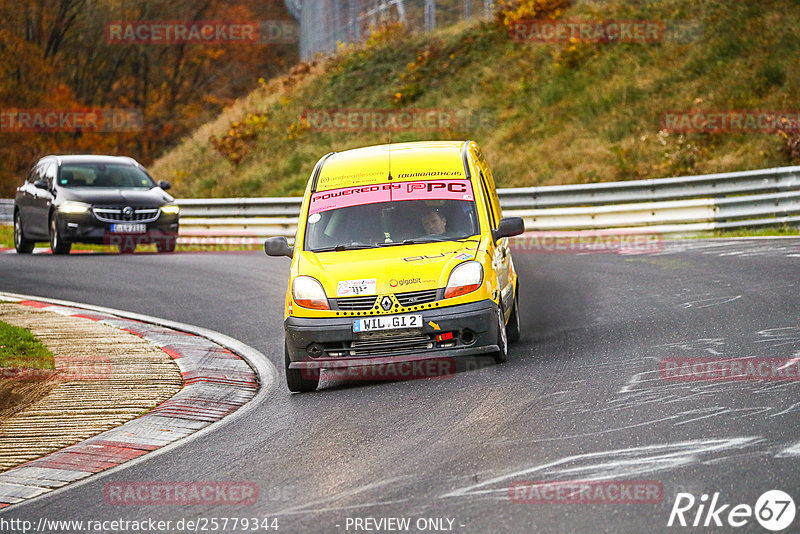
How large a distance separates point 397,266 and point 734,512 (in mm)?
4439

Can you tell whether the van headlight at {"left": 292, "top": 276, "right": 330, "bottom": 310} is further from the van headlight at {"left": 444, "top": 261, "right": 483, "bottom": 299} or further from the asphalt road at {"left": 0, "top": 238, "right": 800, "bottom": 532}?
the van headlight at {"left": 444, "top": 261, "right": 483, "bottom": 299}

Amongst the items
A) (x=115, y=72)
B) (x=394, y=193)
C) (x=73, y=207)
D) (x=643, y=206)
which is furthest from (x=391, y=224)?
(x=115, y=72)

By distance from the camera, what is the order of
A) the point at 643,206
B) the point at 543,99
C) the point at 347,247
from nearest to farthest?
1. the point at 347,247
2. the point at 643,206
3. the point at 543,99

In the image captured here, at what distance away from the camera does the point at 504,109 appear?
3344 centimetres

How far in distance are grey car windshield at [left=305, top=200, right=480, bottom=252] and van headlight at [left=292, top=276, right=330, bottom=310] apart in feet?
2.25

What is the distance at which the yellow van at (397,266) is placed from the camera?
904 cm

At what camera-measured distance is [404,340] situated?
29.5 ft

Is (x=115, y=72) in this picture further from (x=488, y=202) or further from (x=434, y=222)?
(x=434, y=222)

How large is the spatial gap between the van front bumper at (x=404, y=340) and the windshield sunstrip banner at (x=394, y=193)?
1.57 metres

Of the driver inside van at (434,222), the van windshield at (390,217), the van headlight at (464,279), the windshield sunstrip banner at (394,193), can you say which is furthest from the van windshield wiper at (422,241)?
the van headlight at (464,279)

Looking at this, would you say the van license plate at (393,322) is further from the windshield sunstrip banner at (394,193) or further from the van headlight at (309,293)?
the windshield sunstrip banner at (394,193)

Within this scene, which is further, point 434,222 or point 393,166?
point 393,166

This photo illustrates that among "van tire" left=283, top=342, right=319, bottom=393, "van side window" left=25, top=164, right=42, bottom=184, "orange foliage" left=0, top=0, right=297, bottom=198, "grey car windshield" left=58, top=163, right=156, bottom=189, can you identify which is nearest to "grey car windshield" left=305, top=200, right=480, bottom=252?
"van tire" left=283, top=342, right=319, bottom=393

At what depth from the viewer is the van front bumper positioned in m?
9.00
